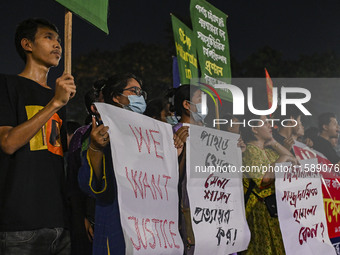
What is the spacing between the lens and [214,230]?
3.66 m

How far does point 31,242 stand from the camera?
104 inches

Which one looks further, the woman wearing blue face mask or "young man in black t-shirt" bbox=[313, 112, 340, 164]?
"young man in black t-shirt" bbox=[313, 112, 340, 164]

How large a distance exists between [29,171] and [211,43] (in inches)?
193

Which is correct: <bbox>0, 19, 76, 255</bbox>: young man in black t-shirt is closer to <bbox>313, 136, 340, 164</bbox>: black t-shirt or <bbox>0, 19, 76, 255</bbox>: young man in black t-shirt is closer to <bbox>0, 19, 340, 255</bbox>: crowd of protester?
<bbox>0, 19, 340, 255</bbox>: crowd of protester

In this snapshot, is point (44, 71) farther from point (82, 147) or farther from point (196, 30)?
point (196, 30)

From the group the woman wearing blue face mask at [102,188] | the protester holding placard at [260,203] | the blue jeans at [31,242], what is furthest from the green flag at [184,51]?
the blue jeans at [31,242]

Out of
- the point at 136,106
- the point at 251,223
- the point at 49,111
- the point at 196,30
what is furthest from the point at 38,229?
the point at 196,30

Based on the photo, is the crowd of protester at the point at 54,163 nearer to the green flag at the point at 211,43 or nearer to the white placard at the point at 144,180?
the white placard at the point at 144,180

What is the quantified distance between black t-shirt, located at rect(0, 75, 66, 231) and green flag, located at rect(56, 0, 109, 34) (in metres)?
0.50

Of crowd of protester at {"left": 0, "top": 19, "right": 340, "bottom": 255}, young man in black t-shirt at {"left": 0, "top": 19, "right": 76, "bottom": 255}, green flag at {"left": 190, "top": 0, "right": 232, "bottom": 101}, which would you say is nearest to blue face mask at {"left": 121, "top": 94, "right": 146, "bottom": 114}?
crowd of protester at {"left": 0, "top": 19, "right": 340, "bottom": 255}

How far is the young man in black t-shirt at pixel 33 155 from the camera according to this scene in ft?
8.64

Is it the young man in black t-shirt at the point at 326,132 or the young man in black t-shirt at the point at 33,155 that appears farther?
the young man in black t-shirt at the point at 326,132

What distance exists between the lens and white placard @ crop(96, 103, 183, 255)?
116 inches

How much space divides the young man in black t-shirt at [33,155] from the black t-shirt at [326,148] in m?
4.53
